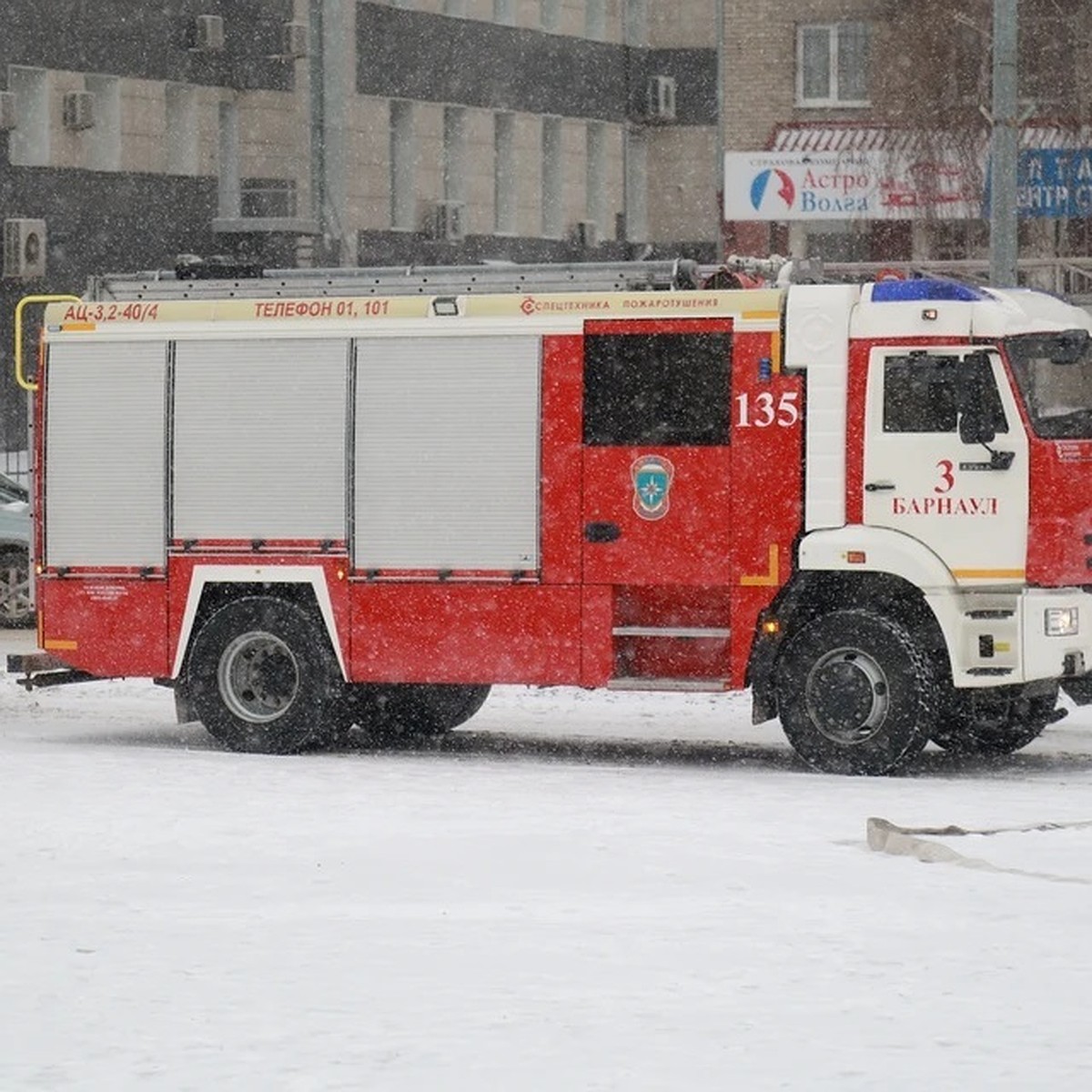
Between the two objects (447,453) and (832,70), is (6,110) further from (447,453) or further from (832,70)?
(447,453)

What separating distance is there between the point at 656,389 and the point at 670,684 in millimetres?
1543

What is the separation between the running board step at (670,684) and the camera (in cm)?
1678

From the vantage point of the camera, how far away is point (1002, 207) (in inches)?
835

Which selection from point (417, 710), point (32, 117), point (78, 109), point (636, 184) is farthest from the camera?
point (636, 184)

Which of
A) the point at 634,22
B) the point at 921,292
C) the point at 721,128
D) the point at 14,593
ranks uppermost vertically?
the point at 634,22

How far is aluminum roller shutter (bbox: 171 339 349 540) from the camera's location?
58.5 feet

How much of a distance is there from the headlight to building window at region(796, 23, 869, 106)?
40.5 metres

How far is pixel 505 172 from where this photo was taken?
54906 millimetres

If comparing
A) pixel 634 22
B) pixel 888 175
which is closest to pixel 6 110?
pixel 888 175

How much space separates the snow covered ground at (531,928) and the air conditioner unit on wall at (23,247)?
26906 mm

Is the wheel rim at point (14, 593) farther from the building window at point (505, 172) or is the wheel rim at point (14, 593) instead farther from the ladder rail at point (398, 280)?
the building window at point (505, 172)

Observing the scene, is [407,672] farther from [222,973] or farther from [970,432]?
[222,973]

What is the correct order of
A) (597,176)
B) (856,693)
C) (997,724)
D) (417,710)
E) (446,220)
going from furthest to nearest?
1. (597,176)
2. (446,220)
3. (417,710)
4. (997,724)
5. (856,693)

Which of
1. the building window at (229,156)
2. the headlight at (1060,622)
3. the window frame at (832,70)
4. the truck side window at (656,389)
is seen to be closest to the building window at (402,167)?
the building window at (229,156)
